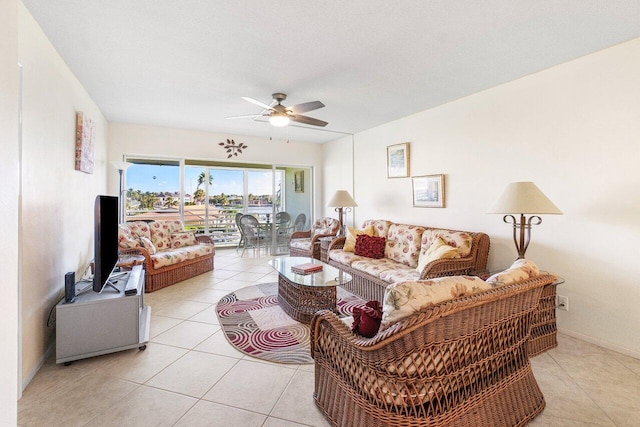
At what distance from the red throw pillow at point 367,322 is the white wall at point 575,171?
7.53 feet

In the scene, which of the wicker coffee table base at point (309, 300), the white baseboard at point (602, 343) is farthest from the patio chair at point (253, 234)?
the white baseboard at point (602, 343)

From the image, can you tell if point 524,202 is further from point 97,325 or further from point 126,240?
point 126,240

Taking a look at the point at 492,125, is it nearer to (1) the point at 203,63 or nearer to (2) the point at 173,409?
(1) the point at 203,63

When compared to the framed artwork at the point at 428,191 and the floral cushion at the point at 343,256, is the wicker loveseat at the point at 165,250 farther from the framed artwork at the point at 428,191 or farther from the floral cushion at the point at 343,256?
the framed artwork at the point at 428,191

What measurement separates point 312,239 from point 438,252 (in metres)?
2.47

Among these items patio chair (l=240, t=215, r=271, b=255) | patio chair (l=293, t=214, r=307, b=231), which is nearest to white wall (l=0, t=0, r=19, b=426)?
patio chair (l=240, t=215, r=271, b=255)

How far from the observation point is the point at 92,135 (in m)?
3.59

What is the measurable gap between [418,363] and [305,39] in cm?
239

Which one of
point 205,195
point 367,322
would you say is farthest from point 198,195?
point 367,322

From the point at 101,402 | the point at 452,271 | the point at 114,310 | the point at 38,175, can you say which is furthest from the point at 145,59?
the point at 452,271

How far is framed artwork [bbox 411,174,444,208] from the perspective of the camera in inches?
159

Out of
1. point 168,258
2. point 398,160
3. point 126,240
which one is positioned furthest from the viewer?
point 398,160

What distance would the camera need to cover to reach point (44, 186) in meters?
2.30

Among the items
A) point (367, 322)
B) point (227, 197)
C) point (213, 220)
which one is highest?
point (227, 197)
